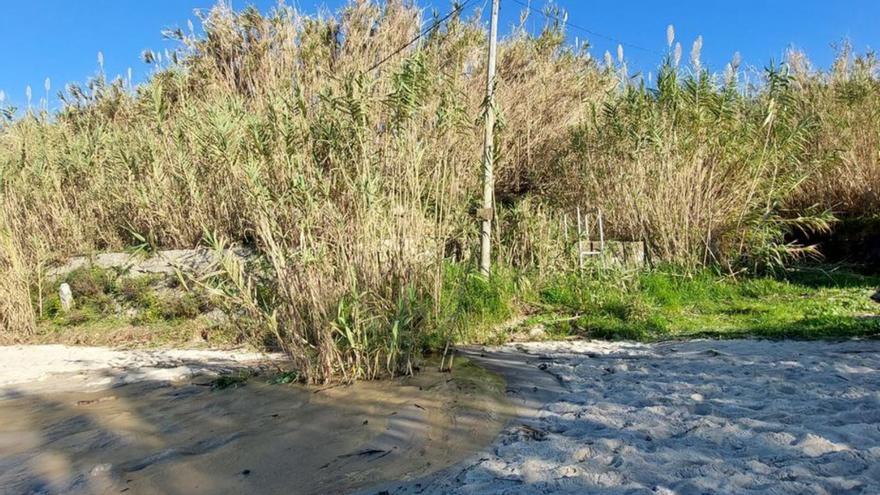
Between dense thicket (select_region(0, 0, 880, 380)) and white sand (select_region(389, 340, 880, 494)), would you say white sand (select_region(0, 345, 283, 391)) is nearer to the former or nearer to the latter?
dense thicket (select_region(0, 0, 880, 380))

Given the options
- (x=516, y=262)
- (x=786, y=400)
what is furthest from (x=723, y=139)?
(x=786, y=400)

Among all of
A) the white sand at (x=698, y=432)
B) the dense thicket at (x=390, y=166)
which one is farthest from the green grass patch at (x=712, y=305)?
the white sand at (x=698, y=432)

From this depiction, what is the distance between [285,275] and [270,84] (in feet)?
23.0

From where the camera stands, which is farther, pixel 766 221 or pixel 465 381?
pixel 766 221

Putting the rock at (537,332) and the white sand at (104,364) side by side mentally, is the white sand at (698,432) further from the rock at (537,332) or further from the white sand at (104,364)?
the white sand at (104,364)

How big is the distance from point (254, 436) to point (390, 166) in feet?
7.30

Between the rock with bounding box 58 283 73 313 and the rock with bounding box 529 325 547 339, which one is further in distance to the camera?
the rock with bounding box 58 283 73 313

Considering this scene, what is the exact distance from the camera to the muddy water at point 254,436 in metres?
2.66

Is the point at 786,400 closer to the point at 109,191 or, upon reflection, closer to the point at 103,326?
→ the point at 103,326

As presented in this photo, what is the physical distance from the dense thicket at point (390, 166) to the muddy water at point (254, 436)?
1.53ft

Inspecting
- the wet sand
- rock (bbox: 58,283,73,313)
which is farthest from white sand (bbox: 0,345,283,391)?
rock (bbox: 58,283,73,313)

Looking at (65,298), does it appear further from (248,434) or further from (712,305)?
(712,305)

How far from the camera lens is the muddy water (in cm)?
266

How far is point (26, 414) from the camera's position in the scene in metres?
4.10
